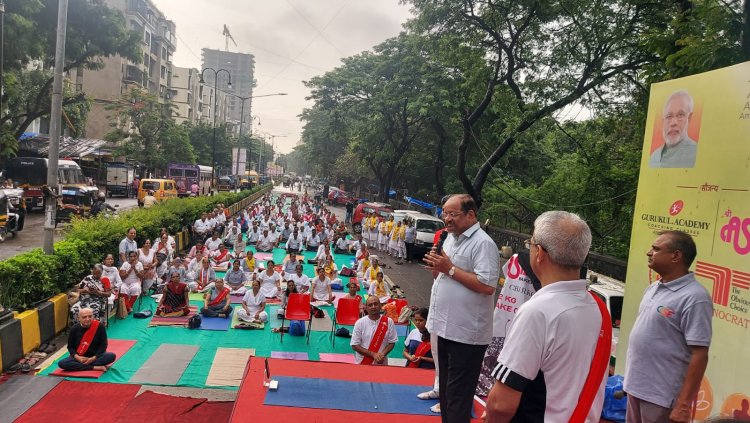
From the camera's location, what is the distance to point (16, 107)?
31406mm

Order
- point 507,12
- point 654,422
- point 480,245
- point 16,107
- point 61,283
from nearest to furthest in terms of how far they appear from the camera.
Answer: point 654,422
point 480,245
point 61,283
point 507,12
point 16,107

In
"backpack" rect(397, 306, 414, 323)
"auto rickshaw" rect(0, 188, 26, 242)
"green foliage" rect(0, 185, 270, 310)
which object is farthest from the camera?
"auto rickshaw" rect(0, 188, 26, 242)

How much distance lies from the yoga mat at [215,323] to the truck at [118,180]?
1344 inches

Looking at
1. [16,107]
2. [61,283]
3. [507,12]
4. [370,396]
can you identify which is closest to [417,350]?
[370,396]

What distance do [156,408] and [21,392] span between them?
1769 mm

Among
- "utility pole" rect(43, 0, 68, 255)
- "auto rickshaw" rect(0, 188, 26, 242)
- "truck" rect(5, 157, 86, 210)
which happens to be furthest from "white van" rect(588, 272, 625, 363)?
"truck" rect(5, 157, 86, 210)

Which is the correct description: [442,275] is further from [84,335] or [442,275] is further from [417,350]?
[84,335]

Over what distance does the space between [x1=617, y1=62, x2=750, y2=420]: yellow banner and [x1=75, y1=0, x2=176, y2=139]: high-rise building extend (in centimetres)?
5259

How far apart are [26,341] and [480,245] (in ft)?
24.0

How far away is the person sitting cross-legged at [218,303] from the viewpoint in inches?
440

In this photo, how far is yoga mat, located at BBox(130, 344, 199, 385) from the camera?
758cm

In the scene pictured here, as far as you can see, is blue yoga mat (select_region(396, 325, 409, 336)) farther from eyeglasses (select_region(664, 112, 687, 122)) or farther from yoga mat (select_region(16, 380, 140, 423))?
eyeglasses (select_region(664, 112, 687, 122))

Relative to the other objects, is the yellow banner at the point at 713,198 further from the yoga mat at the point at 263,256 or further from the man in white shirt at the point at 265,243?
the man in white shirt at the point at 265,243

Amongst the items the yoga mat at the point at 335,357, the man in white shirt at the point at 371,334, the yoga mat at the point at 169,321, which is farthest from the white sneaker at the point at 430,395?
the yoga mat at the point at 169,321
